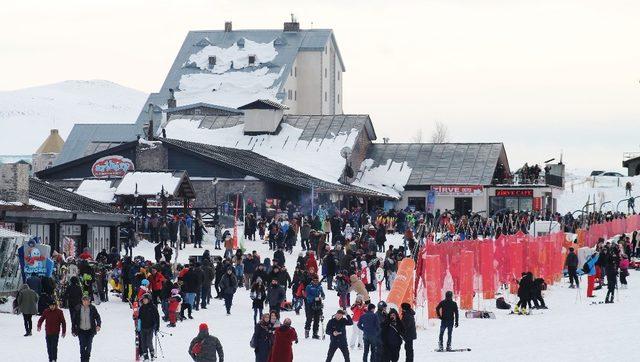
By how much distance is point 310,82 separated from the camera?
107 metres

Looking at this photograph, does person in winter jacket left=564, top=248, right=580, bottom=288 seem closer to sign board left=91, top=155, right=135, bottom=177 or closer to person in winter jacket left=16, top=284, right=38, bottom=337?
person in winter jacket left=16, top=284, right=38, bottom=337

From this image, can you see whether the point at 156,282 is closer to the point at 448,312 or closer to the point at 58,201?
the point at 448,312

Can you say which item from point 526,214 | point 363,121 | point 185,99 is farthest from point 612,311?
point 185,99

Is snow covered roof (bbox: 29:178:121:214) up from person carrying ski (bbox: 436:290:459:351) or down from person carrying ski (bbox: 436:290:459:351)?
up

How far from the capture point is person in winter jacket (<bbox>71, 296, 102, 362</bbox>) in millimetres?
23328

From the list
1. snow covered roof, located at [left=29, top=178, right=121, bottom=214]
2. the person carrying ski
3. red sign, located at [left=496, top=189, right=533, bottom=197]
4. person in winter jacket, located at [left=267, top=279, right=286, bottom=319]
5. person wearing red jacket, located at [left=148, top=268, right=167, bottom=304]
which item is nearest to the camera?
the person carrying ski

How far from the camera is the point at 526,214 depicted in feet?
196

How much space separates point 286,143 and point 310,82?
33.1 metres

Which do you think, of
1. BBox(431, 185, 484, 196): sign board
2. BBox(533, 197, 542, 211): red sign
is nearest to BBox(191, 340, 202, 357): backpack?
BBox(431, 185, 484, 196): sign board

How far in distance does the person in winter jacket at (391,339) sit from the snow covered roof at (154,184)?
24.8 metres

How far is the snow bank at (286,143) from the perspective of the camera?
2783 inches

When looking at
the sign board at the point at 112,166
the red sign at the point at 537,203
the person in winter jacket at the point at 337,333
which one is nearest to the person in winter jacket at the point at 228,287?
the person in winter jacket at the point at 337,333

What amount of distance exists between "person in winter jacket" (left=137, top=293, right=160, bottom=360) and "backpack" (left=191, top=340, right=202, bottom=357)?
3603mm

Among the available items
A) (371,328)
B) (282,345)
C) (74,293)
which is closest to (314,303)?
(371,328)
